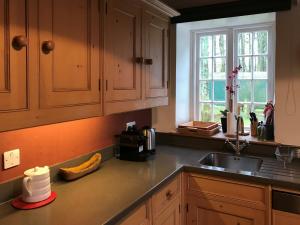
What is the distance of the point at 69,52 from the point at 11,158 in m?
0.62

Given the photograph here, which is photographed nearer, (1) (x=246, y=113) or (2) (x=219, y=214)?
(2) (x=219, y=214)

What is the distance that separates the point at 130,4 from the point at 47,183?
47.3 inches

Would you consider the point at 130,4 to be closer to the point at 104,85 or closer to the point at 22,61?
the point at 104,85

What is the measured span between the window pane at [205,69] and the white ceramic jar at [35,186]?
196 cm

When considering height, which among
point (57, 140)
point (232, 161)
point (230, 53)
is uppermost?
point (230, 53)

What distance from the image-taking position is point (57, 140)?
5.57ft

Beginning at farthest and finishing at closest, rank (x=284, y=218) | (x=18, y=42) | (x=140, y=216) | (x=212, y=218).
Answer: (x=212, y=218)
(x=284, y=218)
(x=140, y=216)
(x=18, y=42)

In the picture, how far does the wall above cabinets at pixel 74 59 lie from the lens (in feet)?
3.47

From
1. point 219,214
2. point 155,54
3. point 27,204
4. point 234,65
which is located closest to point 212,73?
point 234,65

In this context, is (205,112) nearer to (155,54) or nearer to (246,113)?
(246,113)

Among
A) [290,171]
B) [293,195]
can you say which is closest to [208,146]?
[290,171]

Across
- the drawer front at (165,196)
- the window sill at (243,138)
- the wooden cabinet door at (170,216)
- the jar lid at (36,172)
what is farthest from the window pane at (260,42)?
the jar lid at (36,172)

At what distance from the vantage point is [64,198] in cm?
142

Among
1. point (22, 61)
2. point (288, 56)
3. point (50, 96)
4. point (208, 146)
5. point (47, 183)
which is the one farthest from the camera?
point (208, 146)
